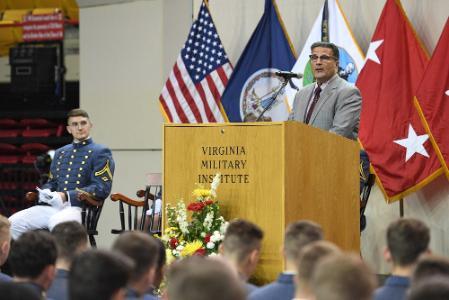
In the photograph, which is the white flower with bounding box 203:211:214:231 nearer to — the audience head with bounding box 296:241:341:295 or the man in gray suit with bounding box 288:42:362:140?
the man in gray suit with bounding box 288:42:362:140

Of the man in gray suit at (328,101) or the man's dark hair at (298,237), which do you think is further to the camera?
the man in gray suit at (328,101)

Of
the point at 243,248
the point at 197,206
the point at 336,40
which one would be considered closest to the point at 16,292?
the point at 243,248

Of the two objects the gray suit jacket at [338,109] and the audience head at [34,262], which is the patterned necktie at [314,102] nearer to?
the gray suit jacket at [338,109]

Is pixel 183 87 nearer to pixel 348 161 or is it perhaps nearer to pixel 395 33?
pixel 395 33

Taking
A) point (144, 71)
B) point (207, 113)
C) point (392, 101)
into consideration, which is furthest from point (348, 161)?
point (144, 71)

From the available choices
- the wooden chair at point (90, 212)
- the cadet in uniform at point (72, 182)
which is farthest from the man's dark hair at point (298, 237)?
the wooden chair at point (90, 212)

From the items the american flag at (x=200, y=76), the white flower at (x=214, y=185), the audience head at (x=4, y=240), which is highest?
the american flag at (x=200, y=76)

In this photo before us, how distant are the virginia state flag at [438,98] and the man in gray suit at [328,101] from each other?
5.88 feet

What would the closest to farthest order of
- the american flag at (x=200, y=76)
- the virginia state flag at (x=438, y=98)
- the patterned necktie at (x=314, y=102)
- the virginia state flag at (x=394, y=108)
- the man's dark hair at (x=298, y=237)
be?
1. the man's dark hair at (x=298, y=237)
2. the patterned necktie at (x=314, y=102)
3. the virginia state flag at (x=438, y=98)
4. the virginia state flag at (x=394, y=108)
5. the american flag at (x=200, y=76)

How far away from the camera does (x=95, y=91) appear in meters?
12.3

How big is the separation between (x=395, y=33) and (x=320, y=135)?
3510mm

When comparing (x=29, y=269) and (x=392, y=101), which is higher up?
(x=392, y=101)

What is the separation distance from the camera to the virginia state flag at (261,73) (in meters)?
10.2

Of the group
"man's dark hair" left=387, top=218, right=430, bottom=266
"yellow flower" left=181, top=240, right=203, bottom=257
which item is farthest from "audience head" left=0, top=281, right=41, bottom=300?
"yellow flower" left=181, top=240, right=203, bottom=257
